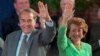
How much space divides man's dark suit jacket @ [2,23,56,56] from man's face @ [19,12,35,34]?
7 cm

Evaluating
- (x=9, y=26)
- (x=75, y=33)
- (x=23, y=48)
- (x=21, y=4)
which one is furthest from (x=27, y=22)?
(x=21, y=4)

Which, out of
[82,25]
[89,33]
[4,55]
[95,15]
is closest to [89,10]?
[95,15]

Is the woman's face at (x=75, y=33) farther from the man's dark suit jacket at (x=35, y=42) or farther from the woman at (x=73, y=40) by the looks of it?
the man's dark suit jacket at (x=35, y=42)

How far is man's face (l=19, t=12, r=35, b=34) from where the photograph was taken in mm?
5406

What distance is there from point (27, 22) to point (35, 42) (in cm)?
25

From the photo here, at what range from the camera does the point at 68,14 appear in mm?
5293

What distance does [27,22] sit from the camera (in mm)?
5414

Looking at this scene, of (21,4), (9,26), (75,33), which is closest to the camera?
(75,33)

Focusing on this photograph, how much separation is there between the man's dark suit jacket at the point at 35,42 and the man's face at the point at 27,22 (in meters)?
0.07

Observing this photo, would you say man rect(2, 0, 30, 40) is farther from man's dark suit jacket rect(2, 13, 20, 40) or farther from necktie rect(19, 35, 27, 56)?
necktie rect(19, 35, 27, 56)

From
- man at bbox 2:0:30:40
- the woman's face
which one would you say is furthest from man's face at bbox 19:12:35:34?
man at bbox 2:0:30:40

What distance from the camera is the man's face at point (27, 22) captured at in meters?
5.41

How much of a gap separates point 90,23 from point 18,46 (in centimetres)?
148

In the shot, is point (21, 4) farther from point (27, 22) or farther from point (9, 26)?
point (27, 22)
